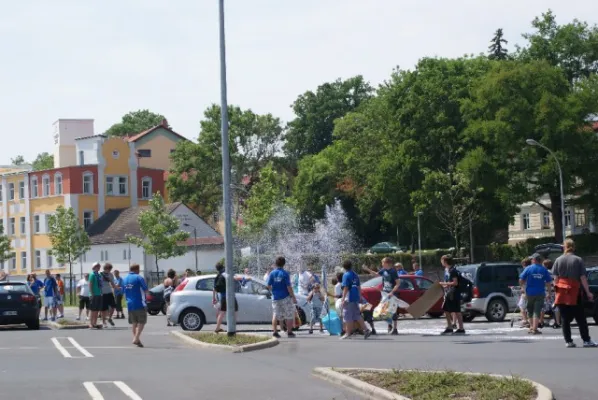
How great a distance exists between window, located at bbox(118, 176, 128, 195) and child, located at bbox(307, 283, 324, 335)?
7170 cm

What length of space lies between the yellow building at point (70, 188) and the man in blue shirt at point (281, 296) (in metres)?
71.2

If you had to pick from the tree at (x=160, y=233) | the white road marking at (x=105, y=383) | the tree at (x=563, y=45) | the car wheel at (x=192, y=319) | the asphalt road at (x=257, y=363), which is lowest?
the asphalt road at (x=257, y=363)

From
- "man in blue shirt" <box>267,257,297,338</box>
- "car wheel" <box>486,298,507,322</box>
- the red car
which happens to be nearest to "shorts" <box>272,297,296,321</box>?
"man in blue shirt" <box>267,257,297,338</box>

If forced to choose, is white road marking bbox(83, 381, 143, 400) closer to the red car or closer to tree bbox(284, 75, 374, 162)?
the red car

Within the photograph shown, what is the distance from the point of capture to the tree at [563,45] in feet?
244

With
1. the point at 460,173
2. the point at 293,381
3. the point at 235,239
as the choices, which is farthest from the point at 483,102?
the point at 293,381

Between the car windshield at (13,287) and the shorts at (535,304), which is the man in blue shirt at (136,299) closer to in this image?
the shorts at (535,304)

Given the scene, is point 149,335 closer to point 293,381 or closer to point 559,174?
point 293,381

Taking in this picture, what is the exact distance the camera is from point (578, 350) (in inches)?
741

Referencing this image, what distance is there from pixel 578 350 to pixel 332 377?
6.04 metres

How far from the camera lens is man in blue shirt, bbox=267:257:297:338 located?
25.3 m

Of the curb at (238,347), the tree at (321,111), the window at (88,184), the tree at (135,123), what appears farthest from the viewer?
the tree at (135,123)

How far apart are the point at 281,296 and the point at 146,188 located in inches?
3054

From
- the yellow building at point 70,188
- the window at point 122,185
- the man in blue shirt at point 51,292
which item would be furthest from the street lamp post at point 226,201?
the window at point 122,185
